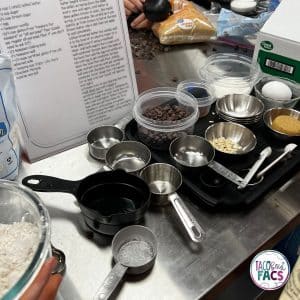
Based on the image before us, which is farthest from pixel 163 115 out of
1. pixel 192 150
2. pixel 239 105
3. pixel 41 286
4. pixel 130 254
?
pixel 41 286

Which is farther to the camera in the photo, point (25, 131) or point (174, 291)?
point (25, 131)

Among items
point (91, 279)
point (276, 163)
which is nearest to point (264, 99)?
point (276, 163)

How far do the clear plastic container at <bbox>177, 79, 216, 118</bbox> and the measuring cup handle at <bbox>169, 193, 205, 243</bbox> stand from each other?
0.80ft

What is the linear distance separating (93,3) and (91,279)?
0.44m

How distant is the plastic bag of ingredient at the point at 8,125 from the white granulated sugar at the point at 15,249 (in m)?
0.14

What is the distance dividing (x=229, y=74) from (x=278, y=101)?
169mm

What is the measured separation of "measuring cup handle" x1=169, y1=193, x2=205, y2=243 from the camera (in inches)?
20.7

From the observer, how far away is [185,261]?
20.1 inches

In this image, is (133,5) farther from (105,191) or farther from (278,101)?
(105,191)

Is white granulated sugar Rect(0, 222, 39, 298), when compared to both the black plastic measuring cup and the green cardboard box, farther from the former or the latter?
the green cardboard box

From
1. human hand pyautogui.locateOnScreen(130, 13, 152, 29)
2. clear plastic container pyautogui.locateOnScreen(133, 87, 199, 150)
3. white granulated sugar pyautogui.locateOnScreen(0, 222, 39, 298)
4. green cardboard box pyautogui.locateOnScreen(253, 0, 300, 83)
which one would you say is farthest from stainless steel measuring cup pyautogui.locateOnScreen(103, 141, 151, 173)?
human hand pyautogui.locateOnScreen(130, 13, 152, 29)

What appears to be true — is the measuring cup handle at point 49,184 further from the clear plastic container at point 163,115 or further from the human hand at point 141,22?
the human hand at point 141,22

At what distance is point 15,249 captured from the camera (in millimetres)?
400

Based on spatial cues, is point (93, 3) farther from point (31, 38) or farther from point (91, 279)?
point (91, 279)
